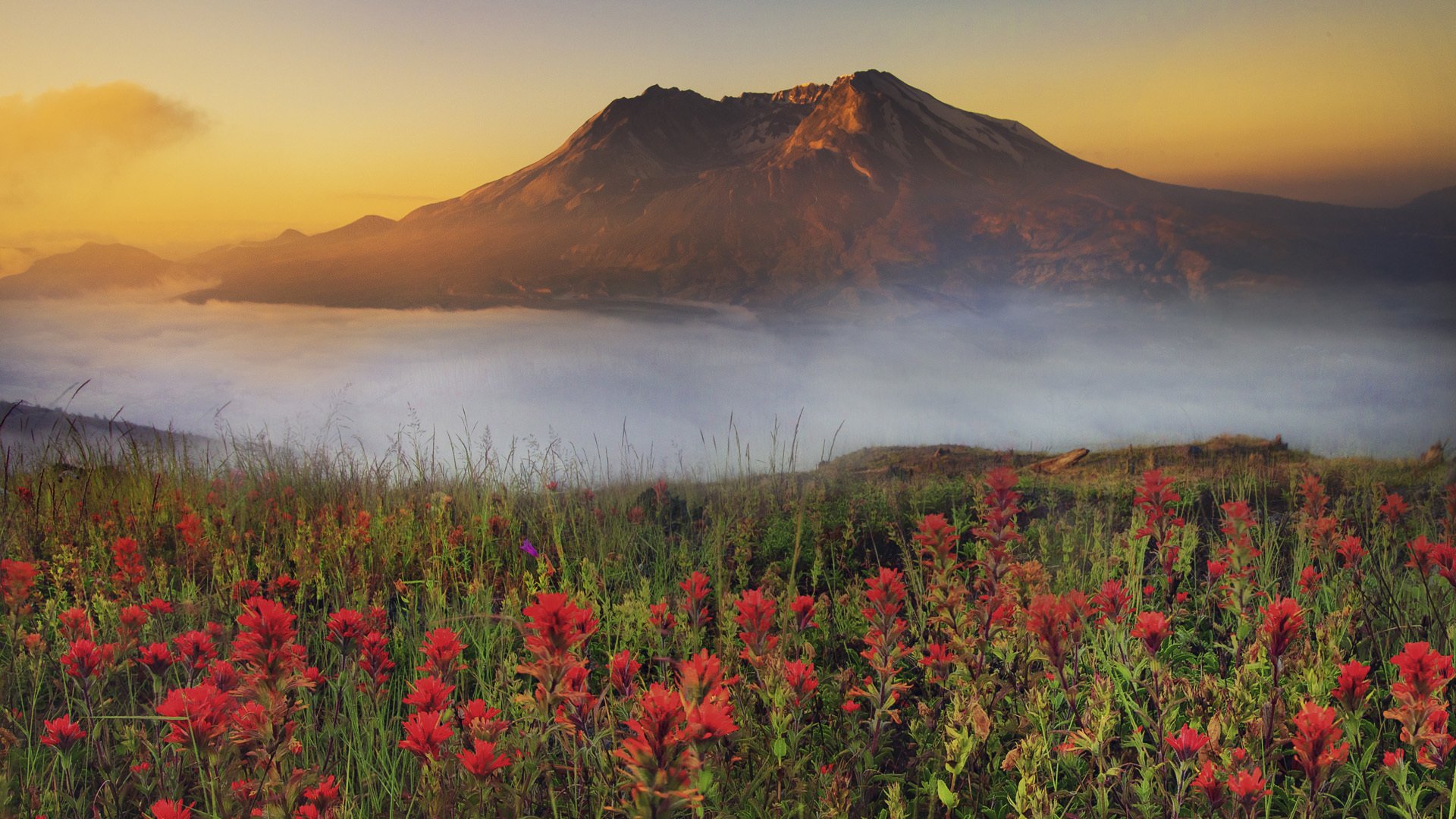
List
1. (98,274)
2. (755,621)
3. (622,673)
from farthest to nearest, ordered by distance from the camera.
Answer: (98,274)
(755,621)
(622,673)

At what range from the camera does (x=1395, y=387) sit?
9.70 meters

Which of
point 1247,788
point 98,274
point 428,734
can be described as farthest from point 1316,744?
point 98,274

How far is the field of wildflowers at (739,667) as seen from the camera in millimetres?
1827

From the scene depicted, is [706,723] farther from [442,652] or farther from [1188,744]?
[1188,744]

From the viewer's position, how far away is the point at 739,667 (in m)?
3.23

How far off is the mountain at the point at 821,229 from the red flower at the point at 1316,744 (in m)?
11.2

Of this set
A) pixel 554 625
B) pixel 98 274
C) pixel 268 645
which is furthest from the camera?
pixel 98 274

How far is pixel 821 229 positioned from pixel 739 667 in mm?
14954

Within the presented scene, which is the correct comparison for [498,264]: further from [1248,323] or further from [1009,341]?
[1248,323]

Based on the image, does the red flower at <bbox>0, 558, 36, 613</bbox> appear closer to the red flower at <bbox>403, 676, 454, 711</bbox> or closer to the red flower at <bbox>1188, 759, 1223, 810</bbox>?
the red flower at <bbox>403, 676, 454, 711</bbox>

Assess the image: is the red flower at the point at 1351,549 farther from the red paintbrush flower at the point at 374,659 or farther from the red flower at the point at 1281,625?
the red paintbrush flower at the point at 374,659

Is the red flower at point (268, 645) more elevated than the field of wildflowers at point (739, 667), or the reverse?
the red flower at point (268, 645)

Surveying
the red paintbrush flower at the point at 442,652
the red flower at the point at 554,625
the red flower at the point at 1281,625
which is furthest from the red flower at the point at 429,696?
the red flower at the point at 1281,625

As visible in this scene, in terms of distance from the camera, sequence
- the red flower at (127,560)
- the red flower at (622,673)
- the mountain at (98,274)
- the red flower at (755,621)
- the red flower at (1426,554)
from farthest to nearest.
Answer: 1. the mountain at (98,274)
2. the red flower at (127,560)
3. the red flower at (1426,554)
4. the red flower at (755,621)
5. the red flower at (622,673)
